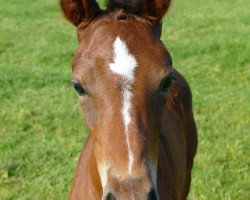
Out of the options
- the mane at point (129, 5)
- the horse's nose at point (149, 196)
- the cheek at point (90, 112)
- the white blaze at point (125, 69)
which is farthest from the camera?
the mane at point (129, 5)

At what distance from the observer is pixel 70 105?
6.36 m

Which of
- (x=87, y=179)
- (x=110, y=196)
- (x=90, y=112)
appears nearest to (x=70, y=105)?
→ (x=87, y=179)

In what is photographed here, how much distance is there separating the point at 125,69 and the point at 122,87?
0.26ft

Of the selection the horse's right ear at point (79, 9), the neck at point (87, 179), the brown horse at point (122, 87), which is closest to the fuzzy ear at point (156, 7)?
the brown horse at point (122, 87)

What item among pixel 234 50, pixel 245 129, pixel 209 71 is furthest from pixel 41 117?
pixel 234 50

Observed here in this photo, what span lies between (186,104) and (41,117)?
97.1 inches

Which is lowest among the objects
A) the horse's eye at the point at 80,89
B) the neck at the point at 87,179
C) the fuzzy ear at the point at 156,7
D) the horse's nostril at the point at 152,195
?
the neck at the point at 87,179

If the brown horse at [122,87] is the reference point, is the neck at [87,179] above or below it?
below

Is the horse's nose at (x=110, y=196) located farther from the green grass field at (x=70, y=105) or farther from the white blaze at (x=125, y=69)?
the green grass field at (x=70, y=105)

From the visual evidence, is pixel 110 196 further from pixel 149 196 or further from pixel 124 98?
pixel 124 98

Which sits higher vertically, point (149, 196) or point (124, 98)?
point (124, 98)

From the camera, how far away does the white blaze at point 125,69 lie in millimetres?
2076

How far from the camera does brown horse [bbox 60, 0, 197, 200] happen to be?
79.2 inches

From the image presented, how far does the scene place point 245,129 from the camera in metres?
5.62
